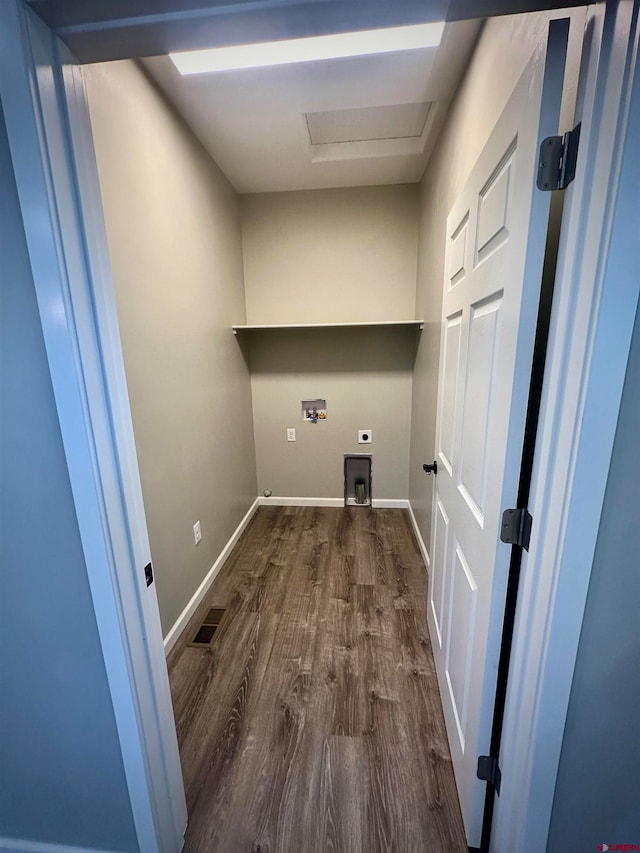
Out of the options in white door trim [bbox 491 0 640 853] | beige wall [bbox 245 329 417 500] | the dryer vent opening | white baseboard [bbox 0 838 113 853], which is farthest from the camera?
the dryer vent opening

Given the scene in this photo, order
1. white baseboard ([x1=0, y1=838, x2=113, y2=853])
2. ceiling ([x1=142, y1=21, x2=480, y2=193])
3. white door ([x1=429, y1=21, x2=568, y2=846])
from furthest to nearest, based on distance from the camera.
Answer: ceiling ([x1=142, y1=21, x2=480, y2=193]) < white baseboard ([x1=0, y1=838, x2=113, y2=853]) < white door ([x1=429, y1=21, x2=568, y2=846])

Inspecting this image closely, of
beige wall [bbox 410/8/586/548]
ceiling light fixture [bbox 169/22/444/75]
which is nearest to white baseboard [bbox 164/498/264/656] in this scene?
beige wall [bbox 410/8/586/548]

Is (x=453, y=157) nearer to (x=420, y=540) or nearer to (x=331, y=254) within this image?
(x=331, y=254)

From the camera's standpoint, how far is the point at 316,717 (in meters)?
1.37

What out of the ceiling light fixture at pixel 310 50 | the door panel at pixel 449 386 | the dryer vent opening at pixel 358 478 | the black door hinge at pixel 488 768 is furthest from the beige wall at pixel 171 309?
the black door hinge at pixel 488 768

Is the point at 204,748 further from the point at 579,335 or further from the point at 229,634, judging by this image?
the point at 579,335

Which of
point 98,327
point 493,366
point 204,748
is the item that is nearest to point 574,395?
point 493,366

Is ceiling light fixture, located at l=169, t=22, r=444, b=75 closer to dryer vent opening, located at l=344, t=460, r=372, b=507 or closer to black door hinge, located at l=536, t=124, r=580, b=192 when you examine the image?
black door hinge, located at l=536, t=124, r=580, b=192

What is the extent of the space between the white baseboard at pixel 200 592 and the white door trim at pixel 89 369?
789 millimetres

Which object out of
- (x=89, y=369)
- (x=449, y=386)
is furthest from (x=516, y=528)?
(x=89, y=369)

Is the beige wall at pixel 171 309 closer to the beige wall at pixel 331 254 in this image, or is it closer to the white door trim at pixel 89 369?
the beige wall at pixel 331 254

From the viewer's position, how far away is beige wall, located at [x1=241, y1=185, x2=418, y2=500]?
2693mm

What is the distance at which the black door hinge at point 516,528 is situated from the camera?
0.76 meters

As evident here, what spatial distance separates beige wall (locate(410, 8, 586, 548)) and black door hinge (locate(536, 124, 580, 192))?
20cm
